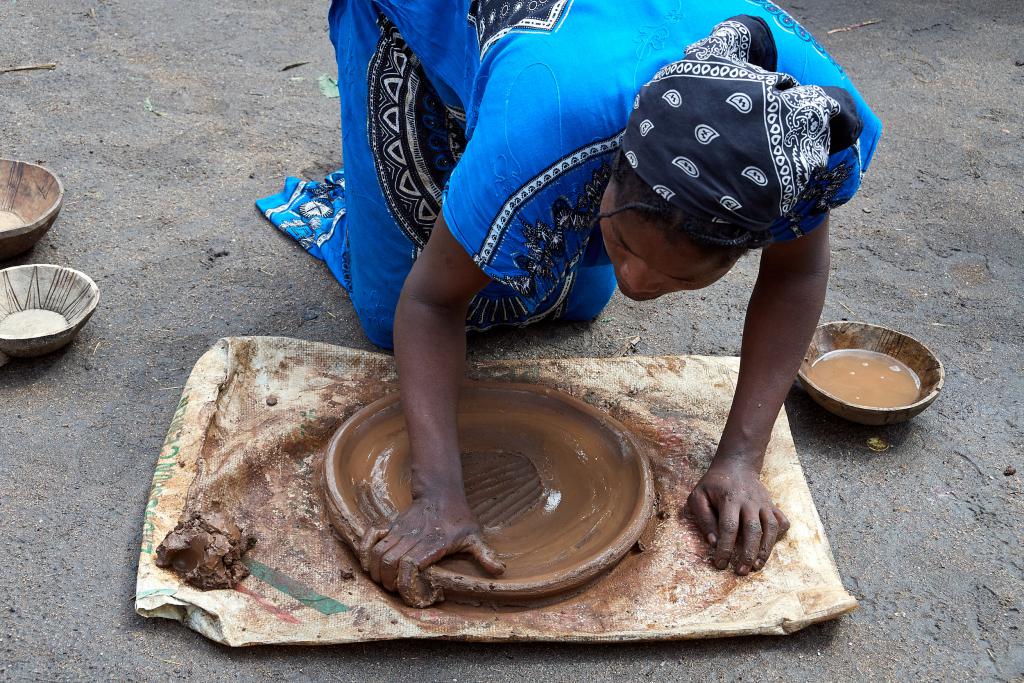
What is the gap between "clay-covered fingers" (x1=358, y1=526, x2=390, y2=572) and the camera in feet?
6.98

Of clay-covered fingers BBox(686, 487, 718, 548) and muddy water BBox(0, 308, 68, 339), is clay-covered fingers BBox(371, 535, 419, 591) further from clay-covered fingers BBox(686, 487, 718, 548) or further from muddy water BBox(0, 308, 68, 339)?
muddy water BBox(0, 308, 68, 339)

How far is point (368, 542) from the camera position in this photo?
2.13m

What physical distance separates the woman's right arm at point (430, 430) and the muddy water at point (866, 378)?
1.29 metres

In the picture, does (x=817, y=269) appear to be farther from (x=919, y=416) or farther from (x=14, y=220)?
(x=14, y=220)

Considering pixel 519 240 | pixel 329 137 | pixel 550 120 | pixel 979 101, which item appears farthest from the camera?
pixel 979 101

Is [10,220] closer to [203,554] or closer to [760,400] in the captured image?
[203,554]

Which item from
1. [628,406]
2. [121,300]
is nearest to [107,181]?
[121,300]

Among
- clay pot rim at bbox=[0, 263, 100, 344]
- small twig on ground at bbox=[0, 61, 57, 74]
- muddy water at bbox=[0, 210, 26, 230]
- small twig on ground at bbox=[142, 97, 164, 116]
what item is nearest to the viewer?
clay pot rim at bbox=[0, 263, 100, 344]

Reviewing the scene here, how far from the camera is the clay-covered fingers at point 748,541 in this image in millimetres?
2252

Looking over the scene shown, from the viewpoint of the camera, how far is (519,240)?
1.87 metres

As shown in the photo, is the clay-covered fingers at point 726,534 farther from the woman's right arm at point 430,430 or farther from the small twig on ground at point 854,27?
the small twig on ground at point 854,27

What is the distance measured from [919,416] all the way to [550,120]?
184 centimetres

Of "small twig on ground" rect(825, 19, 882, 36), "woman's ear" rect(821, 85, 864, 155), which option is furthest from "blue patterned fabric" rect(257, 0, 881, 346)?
"small twig on ground" rect(825, 19, 882, 36)

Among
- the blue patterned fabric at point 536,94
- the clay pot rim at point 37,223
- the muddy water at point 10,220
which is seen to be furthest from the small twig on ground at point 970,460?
the muddy water at point 10,220
